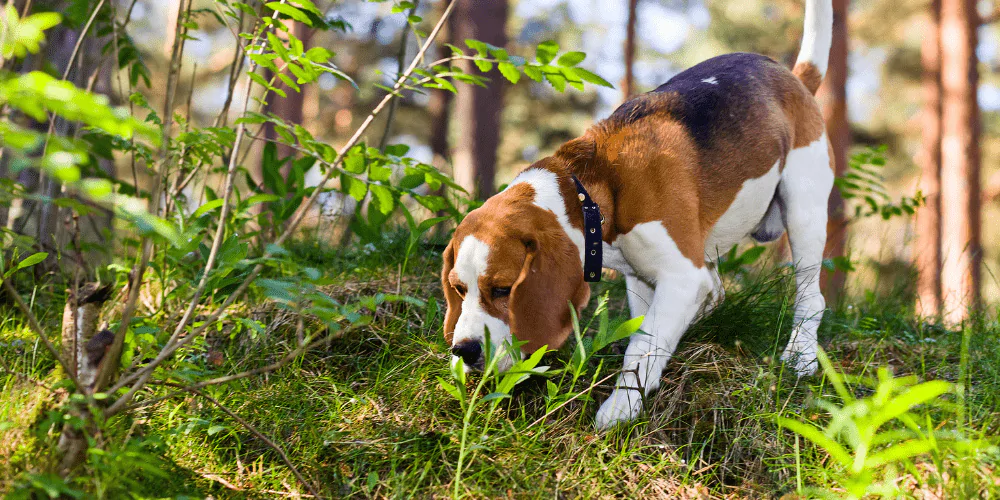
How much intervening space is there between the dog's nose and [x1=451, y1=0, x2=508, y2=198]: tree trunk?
22.1 feet

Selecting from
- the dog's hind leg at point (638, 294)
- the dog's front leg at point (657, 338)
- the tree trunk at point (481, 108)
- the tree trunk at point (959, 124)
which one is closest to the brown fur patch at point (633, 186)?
the dog's front leg at point (657, 338)

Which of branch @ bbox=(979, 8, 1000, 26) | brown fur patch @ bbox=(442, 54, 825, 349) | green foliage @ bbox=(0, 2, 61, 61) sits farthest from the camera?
branch @ bbox=(979, 8, 1000, 26)

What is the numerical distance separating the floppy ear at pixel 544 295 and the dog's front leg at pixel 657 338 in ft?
0.91

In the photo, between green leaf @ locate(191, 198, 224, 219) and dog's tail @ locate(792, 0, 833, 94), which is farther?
dog's tail @ locate(792, 0, 833, 94)

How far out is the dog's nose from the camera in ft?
8.13

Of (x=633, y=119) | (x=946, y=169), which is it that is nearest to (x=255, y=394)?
(x=633, y=119)

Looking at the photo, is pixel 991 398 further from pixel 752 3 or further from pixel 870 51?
pixel 870 51

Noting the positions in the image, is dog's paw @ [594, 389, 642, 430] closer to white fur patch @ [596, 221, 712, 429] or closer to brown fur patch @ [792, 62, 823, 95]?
white fur patch @ [596, 221, 712, 429]

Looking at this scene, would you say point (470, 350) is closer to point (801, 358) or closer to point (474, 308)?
point (474, 308)

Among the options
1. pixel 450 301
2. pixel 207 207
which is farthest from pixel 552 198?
pixel 207 207

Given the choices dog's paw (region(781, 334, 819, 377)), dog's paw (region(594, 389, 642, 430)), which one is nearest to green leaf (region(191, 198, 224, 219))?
dog's paw (region(594, 389, 642, 430))

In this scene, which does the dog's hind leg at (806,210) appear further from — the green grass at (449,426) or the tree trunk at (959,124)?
the tree trunk at (959,124)

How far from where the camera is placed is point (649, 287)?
3.48 metres

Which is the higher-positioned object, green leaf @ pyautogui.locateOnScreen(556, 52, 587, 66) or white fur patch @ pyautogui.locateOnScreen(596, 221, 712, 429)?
green leaf @ pyautogui.locateOnScreen(556, 52, 587, 66)
